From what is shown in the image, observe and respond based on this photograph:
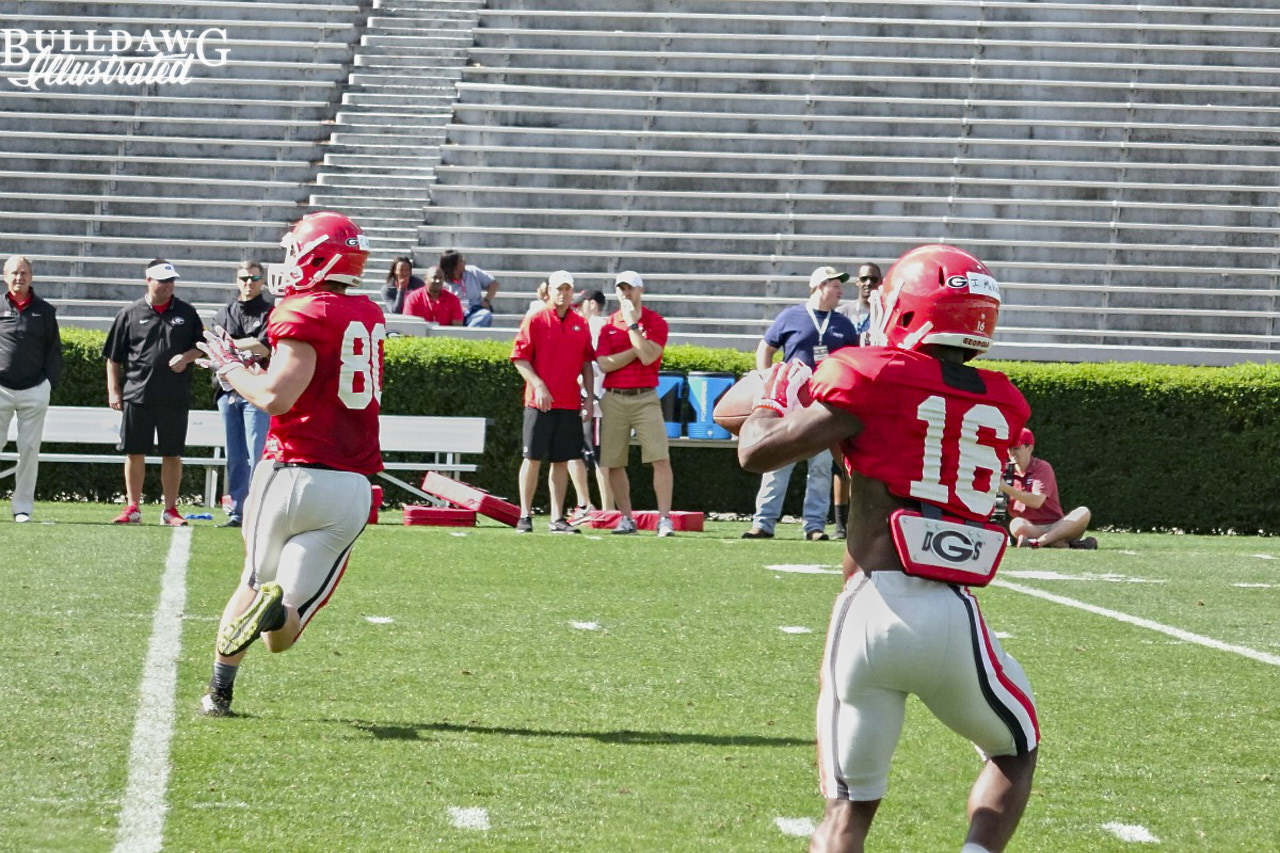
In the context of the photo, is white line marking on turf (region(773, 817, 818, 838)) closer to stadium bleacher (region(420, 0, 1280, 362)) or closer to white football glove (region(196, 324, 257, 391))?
white football glove (region(196, 324, 257, 391))

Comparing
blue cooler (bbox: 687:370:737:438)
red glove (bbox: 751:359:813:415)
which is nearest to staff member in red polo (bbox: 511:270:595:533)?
blue cooler (bbox: 687:370:737:438)

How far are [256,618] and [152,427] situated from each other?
7.57 metres

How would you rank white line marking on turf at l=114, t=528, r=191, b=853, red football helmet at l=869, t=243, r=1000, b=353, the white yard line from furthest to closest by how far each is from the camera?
the white yard line, white line marking on turf at l=114, t=528, r=191, b=853, red football helmet at l=869, t=243, r=1000, b=353

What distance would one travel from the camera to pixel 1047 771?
201 inches

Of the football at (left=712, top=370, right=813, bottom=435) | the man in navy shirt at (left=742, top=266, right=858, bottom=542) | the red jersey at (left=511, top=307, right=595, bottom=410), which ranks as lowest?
the red jersey at (left=511, top=307, right=595, bottom=410)

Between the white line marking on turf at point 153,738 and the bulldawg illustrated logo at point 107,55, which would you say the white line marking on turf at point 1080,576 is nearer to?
the white line marking on turf at point 153,738

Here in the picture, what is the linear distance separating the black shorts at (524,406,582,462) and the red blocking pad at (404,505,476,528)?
3.82 ft

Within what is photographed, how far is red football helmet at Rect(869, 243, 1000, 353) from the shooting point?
3523 millimetres

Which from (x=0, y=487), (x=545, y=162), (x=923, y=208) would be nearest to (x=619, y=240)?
(x=545, y=162)

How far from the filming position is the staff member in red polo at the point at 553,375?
40.1 ft

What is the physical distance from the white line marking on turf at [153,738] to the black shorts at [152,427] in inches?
158

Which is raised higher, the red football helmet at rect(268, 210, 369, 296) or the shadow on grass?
the red football helmet at rect(268, 210, 369, 296)

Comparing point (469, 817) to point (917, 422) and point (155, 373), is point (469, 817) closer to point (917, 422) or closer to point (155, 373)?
point (917, 422)

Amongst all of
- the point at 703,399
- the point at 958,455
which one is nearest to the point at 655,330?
the point at 703,399
